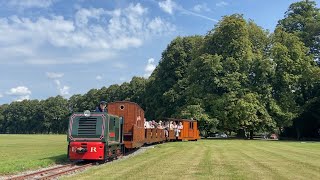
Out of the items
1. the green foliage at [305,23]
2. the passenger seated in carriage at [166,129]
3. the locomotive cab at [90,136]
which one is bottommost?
the locomotive cab at [90,136]

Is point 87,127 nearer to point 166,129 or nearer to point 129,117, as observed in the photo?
point 129,117

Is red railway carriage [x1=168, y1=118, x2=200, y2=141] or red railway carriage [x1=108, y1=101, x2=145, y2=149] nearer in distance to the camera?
red railway carriage [x1=108, y1=101, x2=145, y2=149]

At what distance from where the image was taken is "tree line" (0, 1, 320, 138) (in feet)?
183

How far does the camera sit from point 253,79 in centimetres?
6044

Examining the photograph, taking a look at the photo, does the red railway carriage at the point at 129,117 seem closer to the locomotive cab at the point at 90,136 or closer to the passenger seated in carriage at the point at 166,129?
the locomotive cab at the point at 90,136

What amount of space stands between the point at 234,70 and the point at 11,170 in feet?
148

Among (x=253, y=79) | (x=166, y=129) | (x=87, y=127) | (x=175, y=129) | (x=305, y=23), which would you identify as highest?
(x=305, y=23)

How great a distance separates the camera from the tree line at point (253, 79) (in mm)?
55875

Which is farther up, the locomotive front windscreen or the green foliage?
the green foliage

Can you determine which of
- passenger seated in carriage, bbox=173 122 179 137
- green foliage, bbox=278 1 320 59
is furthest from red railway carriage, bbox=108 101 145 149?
green foliage, bbox=278 1 320 59

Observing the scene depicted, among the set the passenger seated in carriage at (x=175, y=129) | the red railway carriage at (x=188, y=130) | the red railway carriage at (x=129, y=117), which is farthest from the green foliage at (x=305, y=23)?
the red railway carriage at (x=129, y=117)

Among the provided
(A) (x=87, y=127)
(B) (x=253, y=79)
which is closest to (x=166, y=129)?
(B) (x=253, y=79)

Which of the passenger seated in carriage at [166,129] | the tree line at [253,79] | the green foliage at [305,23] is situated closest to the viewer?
the passenger seated in carriage at [166,129]

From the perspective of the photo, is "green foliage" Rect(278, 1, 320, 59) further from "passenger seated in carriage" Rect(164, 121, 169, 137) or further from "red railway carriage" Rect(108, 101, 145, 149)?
"red railway carriage" Rect(108, 101, 145, 149)
